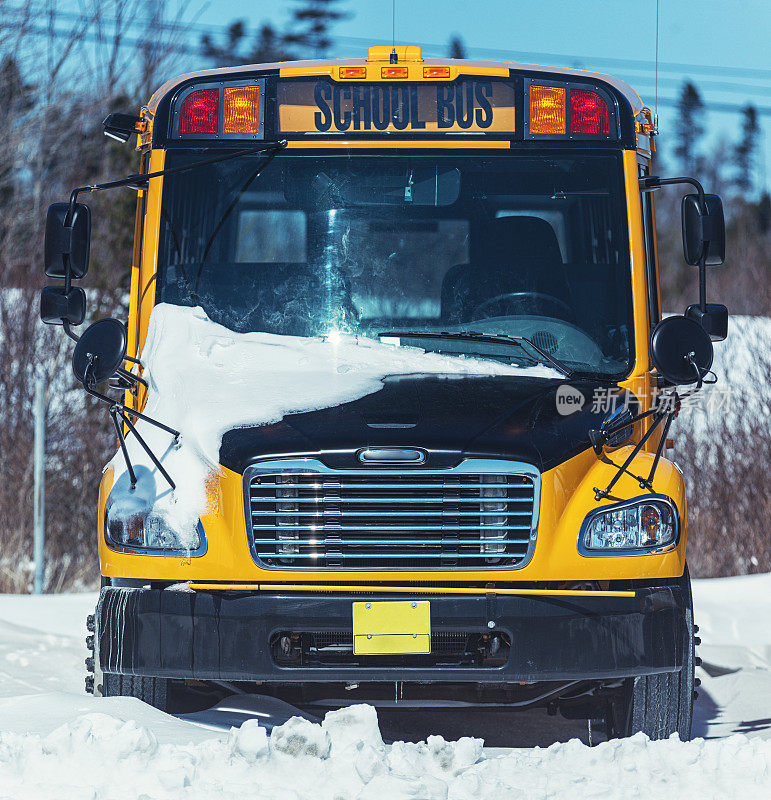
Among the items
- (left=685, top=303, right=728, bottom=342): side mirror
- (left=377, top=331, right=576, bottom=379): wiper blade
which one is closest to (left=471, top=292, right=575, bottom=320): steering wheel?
(left=377, top=331, right=576, bottom=379): wiper blade

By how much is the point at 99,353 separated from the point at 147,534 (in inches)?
33.5

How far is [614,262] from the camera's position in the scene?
17.7 ft

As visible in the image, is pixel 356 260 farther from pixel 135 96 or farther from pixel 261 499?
pixel 135 96

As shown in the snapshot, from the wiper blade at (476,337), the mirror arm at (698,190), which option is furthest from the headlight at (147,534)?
the mirror arm at (698,190)

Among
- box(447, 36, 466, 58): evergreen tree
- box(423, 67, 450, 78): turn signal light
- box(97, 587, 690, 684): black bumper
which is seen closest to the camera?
box(97, 587, 690, 684): black bumper

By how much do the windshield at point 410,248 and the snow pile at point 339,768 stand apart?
6.14ft

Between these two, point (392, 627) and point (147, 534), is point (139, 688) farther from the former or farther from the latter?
point (392, 627)

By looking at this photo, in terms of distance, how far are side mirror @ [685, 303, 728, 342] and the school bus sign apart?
1161 mm

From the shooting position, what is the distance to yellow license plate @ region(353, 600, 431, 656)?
14.3 ft

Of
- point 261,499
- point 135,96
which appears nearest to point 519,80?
point 261,499

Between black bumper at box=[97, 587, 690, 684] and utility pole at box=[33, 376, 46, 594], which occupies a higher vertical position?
utility pole at box=[33, 376, 46, 594]

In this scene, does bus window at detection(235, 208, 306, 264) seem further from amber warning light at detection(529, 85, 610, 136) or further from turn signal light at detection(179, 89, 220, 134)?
amber warning light at detection(529, 85, 610, 136)

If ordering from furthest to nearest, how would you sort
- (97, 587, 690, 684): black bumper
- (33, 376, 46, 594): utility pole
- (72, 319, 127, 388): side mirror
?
(33, 376, 46, 594): utility pole → (72, 319, 127, 388): side mirror → (97, 587, 690, 684): black bumper

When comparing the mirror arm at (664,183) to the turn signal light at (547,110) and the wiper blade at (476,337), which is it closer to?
the turn signal light at (547,110)
